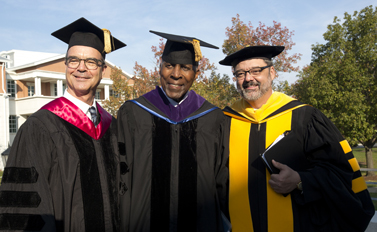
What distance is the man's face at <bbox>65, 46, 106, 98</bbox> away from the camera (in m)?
2.40

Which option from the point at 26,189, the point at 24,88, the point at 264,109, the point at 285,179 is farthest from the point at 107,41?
the point at 24,88

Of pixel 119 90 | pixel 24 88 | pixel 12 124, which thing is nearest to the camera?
pixel 119 90

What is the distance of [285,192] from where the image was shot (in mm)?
2512

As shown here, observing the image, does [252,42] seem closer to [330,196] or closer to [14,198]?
[330,196]

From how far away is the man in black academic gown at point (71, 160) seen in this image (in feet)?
6.36

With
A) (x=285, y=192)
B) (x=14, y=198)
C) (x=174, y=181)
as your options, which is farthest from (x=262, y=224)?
(x=14, y=198)

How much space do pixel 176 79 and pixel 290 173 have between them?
124 centimetres

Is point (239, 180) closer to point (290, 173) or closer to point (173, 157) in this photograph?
point (290, 173)

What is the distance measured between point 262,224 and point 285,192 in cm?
33

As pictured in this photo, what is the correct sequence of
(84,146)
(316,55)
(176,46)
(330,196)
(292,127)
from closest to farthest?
(84,146) → (330,196) → (292,127) → (176,46) → (316,55)

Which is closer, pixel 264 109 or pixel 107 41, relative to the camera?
pixel 107 41

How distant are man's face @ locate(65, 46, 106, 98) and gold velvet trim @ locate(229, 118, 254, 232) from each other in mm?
1290

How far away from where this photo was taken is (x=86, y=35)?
8.26 ft

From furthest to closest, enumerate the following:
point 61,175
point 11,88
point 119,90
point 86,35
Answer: point 11,88 < point 119,90 < point 86,35 < point 61,175
